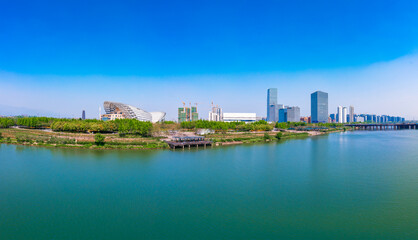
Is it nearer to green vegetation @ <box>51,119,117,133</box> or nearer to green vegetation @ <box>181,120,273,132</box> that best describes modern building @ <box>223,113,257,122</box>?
green vegetation @ <box>181,120,273,132</box>

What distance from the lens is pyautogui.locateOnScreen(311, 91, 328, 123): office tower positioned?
362ft

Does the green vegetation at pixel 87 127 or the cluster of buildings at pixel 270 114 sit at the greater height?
the cluster of buildings at pixel 270 114

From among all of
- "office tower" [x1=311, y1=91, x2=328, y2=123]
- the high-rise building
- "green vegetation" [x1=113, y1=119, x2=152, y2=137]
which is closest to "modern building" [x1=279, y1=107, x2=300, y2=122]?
"office tower" [x1=311, y1=91, x2=328, y2=123]

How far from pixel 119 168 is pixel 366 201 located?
1124 cm

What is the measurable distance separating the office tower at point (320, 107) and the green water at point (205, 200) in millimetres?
106040

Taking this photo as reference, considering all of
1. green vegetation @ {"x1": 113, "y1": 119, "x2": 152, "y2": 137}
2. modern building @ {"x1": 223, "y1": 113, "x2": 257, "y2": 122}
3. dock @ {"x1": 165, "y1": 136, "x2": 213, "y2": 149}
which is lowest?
dock @ {"x1": 165, "y1": 136, "x2": 213, "y2": 149}

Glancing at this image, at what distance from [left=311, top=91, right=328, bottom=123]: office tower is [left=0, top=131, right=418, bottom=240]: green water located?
106 metres

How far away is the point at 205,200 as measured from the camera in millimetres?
7801

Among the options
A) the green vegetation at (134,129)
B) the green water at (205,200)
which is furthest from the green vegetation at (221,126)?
the green water at (205,200)

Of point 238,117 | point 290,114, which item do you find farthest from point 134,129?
point 290,114

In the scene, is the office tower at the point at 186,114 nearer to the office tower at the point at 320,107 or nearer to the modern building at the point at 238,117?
the modern building at the point at 238,117

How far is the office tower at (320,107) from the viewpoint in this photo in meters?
110

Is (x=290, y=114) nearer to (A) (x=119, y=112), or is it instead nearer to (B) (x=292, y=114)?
(B) (x=292, y=114)

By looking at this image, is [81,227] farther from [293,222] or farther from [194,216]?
[293,222]
